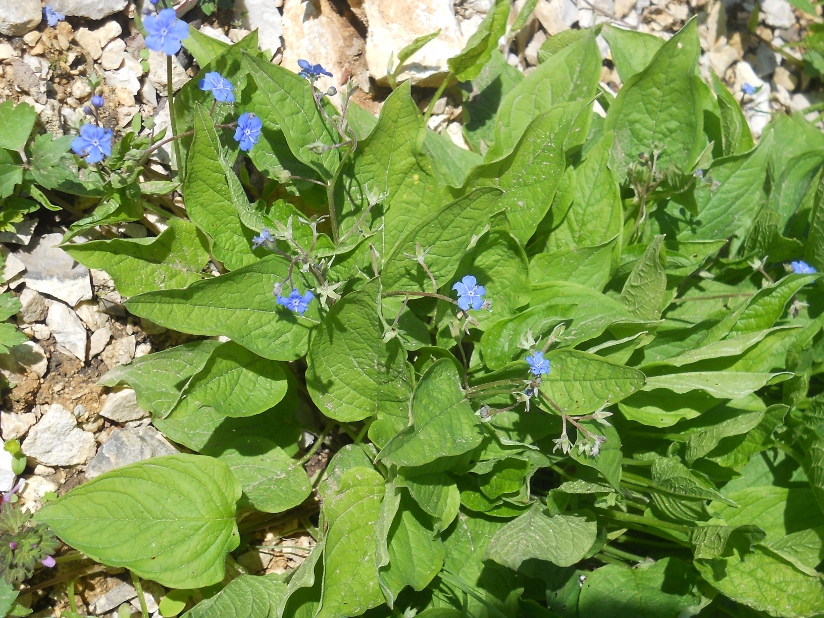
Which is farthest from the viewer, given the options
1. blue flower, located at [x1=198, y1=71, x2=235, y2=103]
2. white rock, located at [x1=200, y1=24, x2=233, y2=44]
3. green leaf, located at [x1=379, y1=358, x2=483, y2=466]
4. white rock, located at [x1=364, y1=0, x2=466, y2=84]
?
white rock, located at [x1=364, y1=0, x2=466, y2=84]

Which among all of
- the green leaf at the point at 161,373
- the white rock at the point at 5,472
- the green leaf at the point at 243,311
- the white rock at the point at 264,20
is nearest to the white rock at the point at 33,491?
the white rock at the point at 5,472

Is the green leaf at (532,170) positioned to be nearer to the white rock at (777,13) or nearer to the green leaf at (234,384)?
the green leaf at (234,384)

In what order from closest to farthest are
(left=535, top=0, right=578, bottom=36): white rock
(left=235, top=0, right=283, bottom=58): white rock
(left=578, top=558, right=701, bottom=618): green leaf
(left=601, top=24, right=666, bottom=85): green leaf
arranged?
(left=578, top=558, right=701, bottom=618): green leaf < (left=235, top=0, right=283, bottom=58): white rock < (left=601, top=24, right=666, bottom=85): green leaf < (left=535, top=0, right=578, bottom=36): white rock

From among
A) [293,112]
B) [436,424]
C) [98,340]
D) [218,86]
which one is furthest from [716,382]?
[98,340]

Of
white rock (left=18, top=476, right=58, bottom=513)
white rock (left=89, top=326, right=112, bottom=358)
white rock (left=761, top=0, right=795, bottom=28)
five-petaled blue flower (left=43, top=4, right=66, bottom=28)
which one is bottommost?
white rock (left=18, top=476, right=58, bottom=513)

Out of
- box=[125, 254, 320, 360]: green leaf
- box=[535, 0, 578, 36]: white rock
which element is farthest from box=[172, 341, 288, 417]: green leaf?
box=[535, 0, 578, 36]: white rock

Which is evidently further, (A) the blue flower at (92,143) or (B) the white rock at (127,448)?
(B) the white rock at (127,448)

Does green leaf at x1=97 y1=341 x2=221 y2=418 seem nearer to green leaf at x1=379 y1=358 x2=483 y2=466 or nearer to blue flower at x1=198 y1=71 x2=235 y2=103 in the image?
green leaf at x1=379 y1=358 x2=483 y2=466
